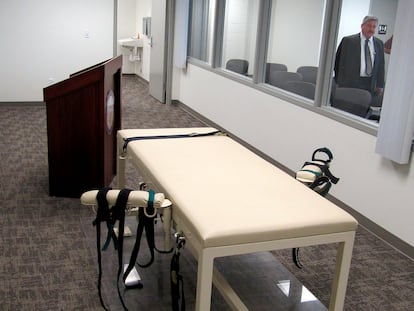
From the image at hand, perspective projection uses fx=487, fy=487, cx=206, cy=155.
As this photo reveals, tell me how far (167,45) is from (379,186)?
4484mm

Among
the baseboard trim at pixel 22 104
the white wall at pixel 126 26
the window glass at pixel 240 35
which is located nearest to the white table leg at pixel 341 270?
the window glass at pixel 240 35

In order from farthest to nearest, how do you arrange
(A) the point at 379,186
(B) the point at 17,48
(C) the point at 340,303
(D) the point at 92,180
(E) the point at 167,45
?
1. (E) the point at 167,45
2. (B) the point at 17,48
3. (D) the point at 92,180
4. (A) the point at 379,186
5. (C) the point at 340,303

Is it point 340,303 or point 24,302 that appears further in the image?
point 24,302

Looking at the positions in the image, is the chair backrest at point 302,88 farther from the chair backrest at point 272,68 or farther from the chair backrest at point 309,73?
the chair backrest at point 272,68

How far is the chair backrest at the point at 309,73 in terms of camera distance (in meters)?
4.27

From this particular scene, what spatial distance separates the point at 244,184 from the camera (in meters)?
2.10

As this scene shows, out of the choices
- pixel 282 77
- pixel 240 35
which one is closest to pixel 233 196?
pixel 282 77

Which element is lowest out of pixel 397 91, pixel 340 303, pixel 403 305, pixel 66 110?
pixel 403 305

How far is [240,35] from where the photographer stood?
5660 mm

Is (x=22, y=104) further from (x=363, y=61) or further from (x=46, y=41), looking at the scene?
(x=363, y=61)

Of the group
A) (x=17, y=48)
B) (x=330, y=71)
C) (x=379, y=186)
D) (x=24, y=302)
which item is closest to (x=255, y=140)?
(x=330, y=71)

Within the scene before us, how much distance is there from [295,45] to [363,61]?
1.13 metres

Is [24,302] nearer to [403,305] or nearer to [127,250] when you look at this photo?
[127,250]

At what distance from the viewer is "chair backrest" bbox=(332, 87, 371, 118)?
364cm
